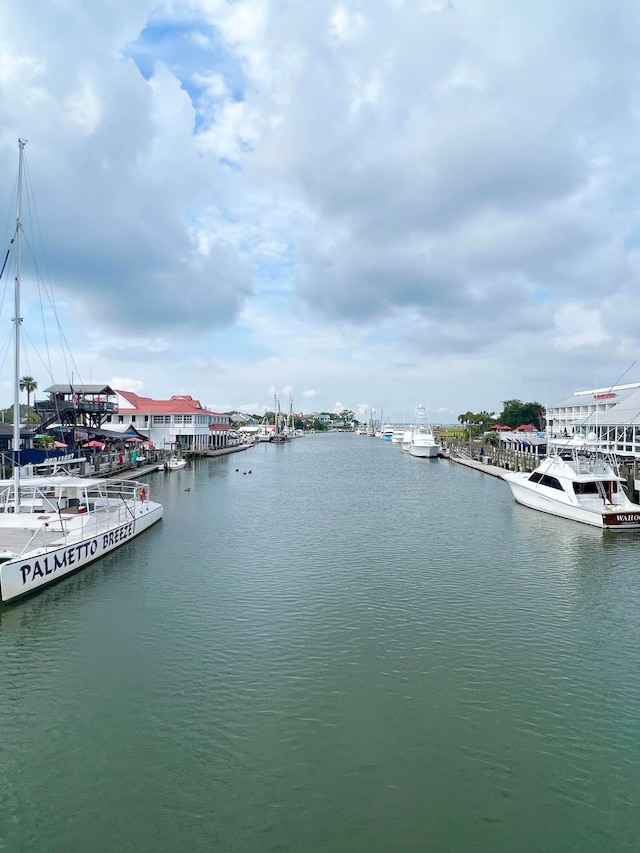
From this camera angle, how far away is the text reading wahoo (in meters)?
15.7

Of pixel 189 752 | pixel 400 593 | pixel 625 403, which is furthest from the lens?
pixel 625 403

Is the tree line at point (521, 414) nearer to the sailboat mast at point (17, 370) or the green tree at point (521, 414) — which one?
the green tree at point (521, 414)

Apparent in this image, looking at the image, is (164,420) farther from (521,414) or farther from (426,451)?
(521,414)

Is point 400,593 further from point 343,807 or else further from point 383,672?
point 343,807

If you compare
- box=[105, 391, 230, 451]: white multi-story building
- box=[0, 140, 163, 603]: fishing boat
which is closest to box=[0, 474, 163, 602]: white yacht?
box=[0, 140, 163, 603]: fishing boat

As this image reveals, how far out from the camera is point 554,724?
9664 millimetres

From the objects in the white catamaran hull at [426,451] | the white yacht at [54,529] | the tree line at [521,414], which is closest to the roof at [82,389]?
the white yacht at [54,529]

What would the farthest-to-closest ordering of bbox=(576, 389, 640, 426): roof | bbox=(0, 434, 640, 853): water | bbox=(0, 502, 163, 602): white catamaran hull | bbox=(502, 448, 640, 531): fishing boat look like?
bbox=(576, 389, 640, 426): roof
bbox=(502, 448, 640, 531): fishing boat
bbox=(0, 502, 163, 602): white catamaran hull
bbox=(0, 434, 640, 853): water

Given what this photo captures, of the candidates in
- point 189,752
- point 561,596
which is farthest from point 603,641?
point 189,752

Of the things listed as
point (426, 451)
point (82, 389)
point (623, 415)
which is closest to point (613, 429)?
point (623, 415)

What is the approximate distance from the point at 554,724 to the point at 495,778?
85.6 inches

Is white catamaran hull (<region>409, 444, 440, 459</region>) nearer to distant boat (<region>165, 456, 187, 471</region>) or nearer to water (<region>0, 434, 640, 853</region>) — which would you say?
distant boat (<region>165, 456, 187, 471</region>)

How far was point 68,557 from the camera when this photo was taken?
17.7 metres

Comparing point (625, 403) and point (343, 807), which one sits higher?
point (625, 403)
